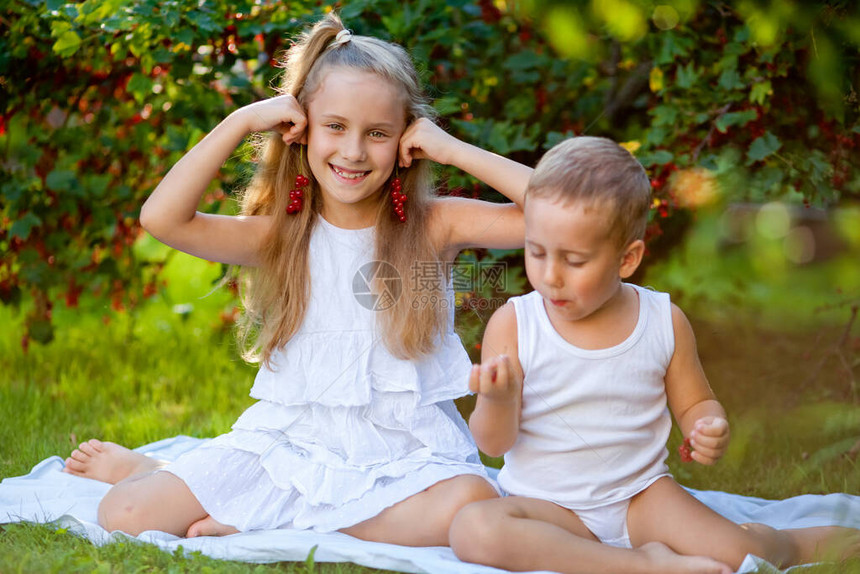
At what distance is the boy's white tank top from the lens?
1.98m

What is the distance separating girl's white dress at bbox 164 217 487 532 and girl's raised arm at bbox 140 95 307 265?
0.81 feet

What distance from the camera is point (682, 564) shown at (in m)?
1.82

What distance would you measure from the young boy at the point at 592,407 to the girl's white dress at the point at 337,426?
25cm

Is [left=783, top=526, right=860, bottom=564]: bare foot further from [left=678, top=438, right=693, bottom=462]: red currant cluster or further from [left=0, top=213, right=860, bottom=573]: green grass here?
[left=678, top=438, right=693, bottom=462]: red currant cluster

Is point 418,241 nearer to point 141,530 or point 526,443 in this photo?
point 526,443

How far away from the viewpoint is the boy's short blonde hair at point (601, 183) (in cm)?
184

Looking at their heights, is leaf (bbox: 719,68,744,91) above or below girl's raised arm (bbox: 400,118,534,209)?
above

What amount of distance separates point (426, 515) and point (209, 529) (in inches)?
20.4

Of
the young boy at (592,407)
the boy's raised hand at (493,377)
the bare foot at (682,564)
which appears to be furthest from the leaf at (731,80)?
the bare foot at (682,564)

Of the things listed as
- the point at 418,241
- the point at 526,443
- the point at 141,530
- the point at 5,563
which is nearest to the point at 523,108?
the point at 418,241

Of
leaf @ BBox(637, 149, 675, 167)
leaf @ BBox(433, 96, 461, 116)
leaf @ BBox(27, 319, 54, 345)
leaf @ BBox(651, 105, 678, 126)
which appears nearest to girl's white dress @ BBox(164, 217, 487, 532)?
leaf @ BBox(433, 96, 461, 116)

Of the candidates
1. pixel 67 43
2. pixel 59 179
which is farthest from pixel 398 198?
pixel 59 179

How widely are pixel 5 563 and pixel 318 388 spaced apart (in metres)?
0.76

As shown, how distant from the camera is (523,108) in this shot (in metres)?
3.42
